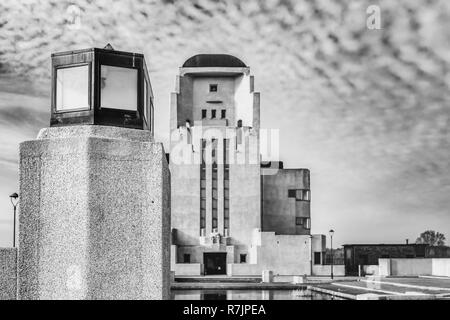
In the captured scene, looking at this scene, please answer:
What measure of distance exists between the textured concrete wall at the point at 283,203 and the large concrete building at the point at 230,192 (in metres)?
0.13

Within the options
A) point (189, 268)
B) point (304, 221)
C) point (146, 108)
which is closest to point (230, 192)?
point (304, 221)

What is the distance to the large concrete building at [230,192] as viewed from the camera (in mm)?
67750

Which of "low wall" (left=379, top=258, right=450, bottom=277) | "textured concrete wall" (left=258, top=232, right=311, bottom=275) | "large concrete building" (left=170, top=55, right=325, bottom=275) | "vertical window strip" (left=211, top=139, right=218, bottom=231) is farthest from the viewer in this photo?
"vertical window strip" (left=211, top=139, right=218, bottom=231)

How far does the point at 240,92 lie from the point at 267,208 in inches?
630

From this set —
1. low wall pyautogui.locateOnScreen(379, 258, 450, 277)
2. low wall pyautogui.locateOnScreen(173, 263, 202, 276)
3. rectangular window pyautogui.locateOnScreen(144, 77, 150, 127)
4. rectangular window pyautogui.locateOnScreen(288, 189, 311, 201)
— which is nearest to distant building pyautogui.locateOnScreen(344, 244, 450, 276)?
low wall pyautogui.locateOnScreen(379, 258, 450, 277)

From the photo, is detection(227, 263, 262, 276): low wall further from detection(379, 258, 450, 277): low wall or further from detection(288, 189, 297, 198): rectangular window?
detection(288, 189, 297, 198): rectangular window

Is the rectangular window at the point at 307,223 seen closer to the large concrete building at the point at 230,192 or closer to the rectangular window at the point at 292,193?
the large concrete building at the point at 230,192

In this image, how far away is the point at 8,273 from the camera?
23.3 ft

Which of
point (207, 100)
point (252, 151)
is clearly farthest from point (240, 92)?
point (252, 151)

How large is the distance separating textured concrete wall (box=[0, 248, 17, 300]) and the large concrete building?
5726 cm

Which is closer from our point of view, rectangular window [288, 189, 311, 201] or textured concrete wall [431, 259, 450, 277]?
textured concrete wall [431, 259, 450, 277]

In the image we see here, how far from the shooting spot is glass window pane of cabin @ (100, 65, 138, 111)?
697 centimetres

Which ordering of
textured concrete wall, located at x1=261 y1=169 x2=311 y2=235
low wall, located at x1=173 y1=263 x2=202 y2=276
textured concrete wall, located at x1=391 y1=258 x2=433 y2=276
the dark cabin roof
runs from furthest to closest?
the dark cabin roof < textured concrete wall, located at x1=261 y1=169 x2=311 y2=235 < low wall, located at x1=173 y1=263 x2=202 y2=276 < textured concrete wall, located at x1=391 y1=258 x2=433 y2=276

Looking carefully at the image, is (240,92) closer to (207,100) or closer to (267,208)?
(207,100)
